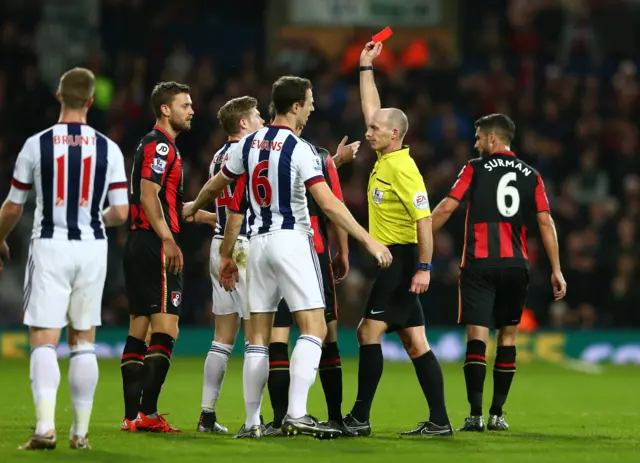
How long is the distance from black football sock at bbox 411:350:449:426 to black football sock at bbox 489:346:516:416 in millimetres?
844

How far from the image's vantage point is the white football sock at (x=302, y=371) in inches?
290

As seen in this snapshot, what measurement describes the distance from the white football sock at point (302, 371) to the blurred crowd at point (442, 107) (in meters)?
9.69

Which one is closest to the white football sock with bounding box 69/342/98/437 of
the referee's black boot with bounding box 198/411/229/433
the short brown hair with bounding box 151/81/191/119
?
the referee's black boot with bounding box 198/411/229/433

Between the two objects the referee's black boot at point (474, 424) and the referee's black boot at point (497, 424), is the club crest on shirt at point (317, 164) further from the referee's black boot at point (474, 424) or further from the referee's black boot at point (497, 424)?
the referee's black boot at point (497, 424)

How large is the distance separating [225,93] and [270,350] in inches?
482

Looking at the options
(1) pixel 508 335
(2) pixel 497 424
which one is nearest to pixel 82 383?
(2) pixel 497 424

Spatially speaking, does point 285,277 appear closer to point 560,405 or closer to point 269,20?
point 560,405

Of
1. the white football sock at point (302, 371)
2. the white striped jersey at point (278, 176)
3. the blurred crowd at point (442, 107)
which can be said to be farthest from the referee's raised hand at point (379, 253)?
the blurred crowd at point (442, 107)

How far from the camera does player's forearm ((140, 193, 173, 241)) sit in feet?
26.3

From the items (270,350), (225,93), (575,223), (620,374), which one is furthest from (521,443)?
(225,93)

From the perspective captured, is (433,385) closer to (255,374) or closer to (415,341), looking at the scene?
(415,341)

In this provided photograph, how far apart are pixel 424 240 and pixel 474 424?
1487mm

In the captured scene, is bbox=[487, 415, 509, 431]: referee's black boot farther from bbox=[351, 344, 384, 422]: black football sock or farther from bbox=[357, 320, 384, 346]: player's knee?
bbox=[357, 320, 384, 346]: player's knee

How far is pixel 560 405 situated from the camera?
11078mm
